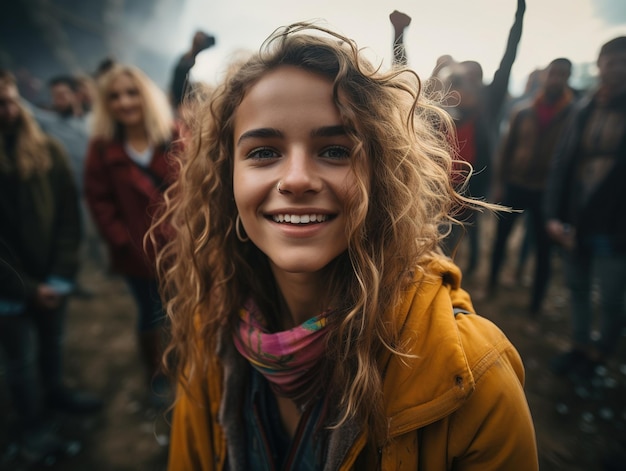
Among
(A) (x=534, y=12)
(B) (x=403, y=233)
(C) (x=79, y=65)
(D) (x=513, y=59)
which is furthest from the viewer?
(C) (x=79, y=65)

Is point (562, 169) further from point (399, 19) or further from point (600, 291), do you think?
point (399, 19)

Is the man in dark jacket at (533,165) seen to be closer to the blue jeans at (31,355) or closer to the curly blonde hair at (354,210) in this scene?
the curly blonde hair at (354,210)

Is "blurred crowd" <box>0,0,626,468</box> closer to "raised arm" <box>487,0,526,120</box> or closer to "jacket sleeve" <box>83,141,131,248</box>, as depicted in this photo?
"jacket sleeve" <box>83,141,131,248</box>

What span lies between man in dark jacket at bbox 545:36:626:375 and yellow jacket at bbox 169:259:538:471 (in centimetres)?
188

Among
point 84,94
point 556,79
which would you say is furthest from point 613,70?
point 84,94

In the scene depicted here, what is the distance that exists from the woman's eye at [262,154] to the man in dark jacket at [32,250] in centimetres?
175

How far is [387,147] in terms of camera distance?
105cm

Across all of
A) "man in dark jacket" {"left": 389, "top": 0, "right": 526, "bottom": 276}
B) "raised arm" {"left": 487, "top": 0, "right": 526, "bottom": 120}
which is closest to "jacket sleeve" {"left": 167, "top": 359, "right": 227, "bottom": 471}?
"man in dark jacket" {"left": 389, "top": 0, "right": 526, "bottom": 276}

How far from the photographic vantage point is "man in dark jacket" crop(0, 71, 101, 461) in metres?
2.06

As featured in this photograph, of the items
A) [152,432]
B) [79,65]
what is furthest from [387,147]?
[79,65]

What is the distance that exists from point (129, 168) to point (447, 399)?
7.99ft

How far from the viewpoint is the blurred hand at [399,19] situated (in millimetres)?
928

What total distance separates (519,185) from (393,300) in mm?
2702

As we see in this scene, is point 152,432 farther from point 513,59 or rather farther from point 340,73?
point 513,59
